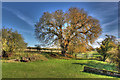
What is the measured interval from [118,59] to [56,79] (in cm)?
526

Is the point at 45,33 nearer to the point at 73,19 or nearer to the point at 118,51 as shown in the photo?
the point at 73,19

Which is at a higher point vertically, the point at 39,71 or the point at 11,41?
the point at 11,41

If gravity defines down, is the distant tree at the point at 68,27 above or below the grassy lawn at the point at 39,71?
above

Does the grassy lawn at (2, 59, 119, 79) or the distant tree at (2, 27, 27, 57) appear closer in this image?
the grassy lawn at (2, 59, 119, 79)

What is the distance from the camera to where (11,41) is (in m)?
13.5

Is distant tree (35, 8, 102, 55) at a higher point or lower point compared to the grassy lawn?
higher

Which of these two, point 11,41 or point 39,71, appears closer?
point 39,71

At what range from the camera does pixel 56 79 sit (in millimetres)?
5008

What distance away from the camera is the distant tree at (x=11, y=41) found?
1301cm

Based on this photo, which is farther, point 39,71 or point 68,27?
point 68,27

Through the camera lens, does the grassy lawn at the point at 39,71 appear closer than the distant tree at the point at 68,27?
Yes

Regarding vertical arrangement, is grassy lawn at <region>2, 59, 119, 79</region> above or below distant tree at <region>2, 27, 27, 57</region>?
below

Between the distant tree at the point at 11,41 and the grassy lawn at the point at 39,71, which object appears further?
the distant tree at the point at 11,41

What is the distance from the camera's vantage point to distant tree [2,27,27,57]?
1301 centimetres
